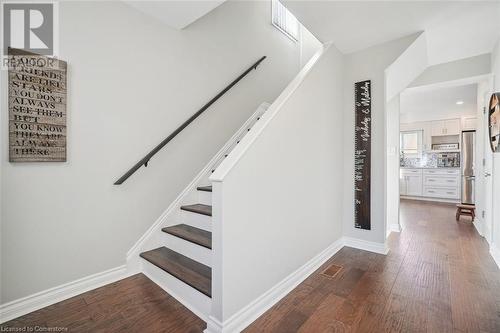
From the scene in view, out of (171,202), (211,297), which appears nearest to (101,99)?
(171,202)

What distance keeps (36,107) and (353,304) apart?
2653 millimetres

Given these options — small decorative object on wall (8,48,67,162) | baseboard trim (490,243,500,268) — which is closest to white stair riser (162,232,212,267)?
small decorative object on wall (8,48,67,162)

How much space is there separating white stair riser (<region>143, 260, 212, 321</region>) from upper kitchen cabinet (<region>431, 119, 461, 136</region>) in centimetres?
789

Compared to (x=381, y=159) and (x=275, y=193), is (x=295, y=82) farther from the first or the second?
(x=381, y=159)

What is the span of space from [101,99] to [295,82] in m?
1.65

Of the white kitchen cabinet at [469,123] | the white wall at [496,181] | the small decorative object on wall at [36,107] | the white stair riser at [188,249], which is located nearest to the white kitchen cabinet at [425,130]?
the white kitchen cabinet at [469,123]

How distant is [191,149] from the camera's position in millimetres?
2570

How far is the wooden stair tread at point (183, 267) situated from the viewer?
5.30 ft

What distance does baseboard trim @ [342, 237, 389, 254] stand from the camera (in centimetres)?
270

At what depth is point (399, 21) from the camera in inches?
88.6

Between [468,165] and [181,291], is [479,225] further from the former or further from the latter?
[181,291]

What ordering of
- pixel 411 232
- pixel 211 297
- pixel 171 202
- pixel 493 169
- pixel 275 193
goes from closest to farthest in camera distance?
pixel 211 297 → pixel 275 193 → pixel 171 202 → pixel 493 169 → pixel 411 232

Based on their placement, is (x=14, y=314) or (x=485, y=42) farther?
(x=485, y=42)

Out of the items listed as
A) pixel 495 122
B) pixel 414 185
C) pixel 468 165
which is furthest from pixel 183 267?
pixel 414 185
